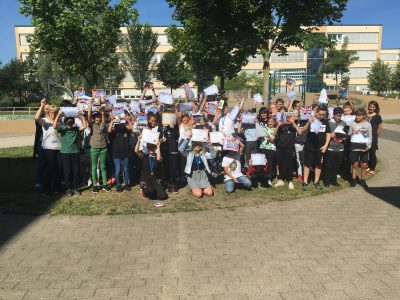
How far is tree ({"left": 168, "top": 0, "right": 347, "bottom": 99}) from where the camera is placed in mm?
13734

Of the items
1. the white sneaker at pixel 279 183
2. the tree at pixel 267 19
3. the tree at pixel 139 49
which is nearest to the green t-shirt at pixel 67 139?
the white sneaker at pixel 279 183

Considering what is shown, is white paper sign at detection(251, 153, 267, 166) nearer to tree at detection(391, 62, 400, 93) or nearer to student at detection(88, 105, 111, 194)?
student at detection(88, 105, 111, 194)

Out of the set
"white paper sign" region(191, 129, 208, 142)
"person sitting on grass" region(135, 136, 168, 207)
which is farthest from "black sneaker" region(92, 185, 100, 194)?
"white paper sign" region(191, 129, 208, 142)

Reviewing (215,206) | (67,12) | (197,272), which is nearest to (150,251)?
(197,272)

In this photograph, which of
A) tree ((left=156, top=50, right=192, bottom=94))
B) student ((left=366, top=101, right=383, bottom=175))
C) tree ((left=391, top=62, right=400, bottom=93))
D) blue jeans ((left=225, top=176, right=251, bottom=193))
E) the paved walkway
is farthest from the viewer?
tree ((left=156, top=50, right=192, bottom=94))

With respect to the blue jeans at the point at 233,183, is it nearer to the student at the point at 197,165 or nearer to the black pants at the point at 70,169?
the student at the point at 197,165

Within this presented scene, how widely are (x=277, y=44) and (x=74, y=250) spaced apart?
12709mm

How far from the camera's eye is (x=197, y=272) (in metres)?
4.46

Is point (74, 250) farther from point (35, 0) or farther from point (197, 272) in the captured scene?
point (35, 0)

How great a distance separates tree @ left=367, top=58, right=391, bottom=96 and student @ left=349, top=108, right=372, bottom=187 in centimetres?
4966

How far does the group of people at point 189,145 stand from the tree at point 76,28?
17.4m

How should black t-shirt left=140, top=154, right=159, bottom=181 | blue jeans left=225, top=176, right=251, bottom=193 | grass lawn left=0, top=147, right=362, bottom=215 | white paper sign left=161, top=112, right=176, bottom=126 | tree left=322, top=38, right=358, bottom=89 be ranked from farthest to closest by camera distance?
tree left=322, top=38, right=358, bottom=89
white paper sign left=161, top=112, right=176, bottom=126
blue jeans left=225, top=176, right=251, bottom=193
black t-shirt left=140, top=154, right=159, bottom=181
grass lawn left=0, top=147, right=362, bottom=215

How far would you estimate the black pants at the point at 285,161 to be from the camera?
8242 millimetres

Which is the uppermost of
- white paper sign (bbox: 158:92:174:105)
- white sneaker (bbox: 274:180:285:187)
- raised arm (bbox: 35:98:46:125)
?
white paper sign (bbox: 158:92:174:105)
